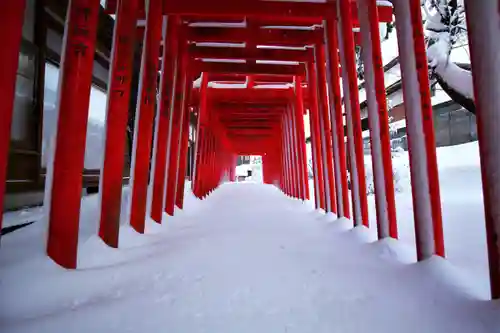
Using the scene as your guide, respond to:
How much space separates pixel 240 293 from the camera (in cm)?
204

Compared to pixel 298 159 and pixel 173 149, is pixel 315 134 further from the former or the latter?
pixel 173 149

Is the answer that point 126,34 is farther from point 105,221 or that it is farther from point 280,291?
point 280,291

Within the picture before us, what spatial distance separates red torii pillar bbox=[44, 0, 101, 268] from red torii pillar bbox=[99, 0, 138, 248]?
2.05 ft

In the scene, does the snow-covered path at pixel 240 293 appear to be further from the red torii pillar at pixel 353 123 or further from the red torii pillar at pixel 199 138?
the red torii pillar at pixel 199 138

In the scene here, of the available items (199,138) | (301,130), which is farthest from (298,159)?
(199,138)

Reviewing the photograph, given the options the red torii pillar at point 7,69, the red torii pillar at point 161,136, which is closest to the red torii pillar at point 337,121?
the red torii pillar at point 161,136

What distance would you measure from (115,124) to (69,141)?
77 centimetres

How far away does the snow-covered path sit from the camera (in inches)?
65.2

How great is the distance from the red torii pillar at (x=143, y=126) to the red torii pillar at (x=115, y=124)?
77 cm

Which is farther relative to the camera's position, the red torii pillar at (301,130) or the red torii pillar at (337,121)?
the red torii pillar at (301,130)

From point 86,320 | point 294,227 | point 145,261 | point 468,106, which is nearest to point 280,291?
point 86,320

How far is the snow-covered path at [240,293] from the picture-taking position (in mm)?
1657

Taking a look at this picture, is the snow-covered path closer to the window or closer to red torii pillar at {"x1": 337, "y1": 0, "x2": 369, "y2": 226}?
red torii pillar at {"x1": 337, "y1": 0, "x2": 369, "y2": 226}

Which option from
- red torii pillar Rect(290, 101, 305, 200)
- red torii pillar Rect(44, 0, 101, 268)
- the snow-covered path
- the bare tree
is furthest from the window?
the bare tree
